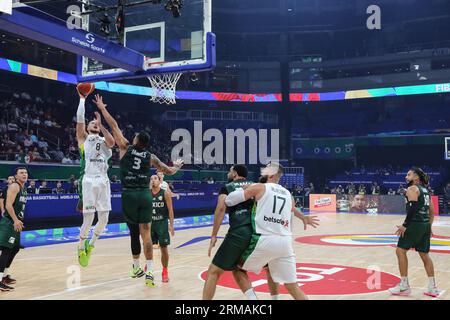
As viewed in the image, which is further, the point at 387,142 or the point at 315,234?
the point at 387,142

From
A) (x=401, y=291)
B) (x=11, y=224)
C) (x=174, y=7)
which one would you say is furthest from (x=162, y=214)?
(x=174, y=7)

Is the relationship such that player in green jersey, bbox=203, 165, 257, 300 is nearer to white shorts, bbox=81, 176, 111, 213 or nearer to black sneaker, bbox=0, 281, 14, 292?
white shorts, bbox=81, 176, 111, 213

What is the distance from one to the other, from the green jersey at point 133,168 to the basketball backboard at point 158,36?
4.84m

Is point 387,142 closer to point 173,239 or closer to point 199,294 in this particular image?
point 173,239

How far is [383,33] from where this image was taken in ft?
126

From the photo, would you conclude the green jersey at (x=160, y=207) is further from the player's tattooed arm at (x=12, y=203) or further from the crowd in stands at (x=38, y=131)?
the crowd in stands at (x=38, y=131)

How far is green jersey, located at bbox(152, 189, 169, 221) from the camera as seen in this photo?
315 inches

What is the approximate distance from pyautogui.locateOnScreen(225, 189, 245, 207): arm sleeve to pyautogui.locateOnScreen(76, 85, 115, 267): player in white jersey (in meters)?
2.99

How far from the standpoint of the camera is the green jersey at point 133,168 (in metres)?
6.66

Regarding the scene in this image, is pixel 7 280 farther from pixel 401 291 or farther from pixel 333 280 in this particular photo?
pixel 401 291

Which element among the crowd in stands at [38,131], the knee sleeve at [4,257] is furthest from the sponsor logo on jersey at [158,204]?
the crowd in stands at [38,131]

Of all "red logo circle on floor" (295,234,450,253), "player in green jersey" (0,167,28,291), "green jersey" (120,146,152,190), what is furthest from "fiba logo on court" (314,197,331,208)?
"player in green jersey" (0,167,28,291)
